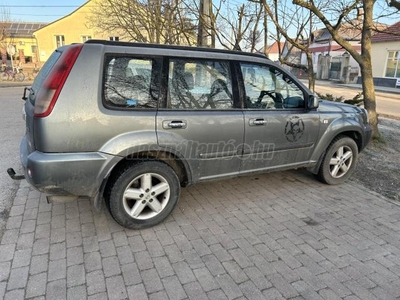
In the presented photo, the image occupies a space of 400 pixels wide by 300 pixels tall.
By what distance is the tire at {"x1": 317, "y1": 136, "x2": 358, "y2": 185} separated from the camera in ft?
13.7

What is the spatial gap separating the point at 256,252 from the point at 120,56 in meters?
2.23

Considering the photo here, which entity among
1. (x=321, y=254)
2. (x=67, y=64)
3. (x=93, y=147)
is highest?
(x=67, y=64)

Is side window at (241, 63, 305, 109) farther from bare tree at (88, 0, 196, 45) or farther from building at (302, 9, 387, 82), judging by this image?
building at (302, 9, 387, 82)

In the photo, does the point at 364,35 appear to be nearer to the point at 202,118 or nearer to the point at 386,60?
the point at 202,118

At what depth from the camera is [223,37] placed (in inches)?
314

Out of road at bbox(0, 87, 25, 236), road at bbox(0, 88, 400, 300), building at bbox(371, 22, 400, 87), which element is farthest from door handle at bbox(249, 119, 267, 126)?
building at bbox(371, 22, 400, 87)

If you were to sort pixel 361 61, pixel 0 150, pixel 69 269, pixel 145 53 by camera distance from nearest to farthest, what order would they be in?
pixel 69 269
pixel 145 53
pixel 0 150
pixel 361 61

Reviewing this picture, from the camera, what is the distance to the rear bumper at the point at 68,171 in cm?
254

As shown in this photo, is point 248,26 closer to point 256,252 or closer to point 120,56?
point 120,56

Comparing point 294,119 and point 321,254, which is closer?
point 321,254

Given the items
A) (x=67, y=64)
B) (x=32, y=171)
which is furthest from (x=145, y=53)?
(x=32, y=171)

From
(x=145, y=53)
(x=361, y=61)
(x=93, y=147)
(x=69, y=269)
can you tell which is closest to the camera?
(x=69, y=269)

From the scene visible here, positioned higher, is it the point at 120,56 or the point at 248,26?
the point at 248,26

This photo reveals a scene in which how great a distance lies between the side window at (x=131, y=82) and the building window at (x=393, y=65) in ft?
83.4
